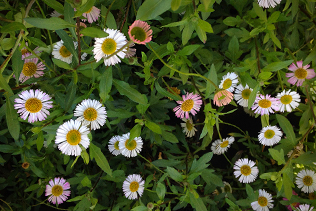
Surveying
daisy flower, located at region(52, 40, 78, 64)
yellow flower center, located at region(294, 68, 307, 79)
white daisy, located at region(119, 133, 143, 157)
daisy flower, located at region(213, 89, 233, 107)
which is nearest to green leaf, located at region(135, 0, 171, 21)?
daisy flower, located at region(213, 89, 233, 107)

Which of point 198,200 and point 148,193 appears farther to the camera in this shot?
point 148,193

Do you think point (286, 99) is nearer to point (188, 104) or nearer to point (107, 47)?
point (188, 104)

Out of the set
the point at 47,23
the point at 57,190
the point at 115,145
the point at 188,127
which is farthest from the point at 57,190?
the point at 47,23

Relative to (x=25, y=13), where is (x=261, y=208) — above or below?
below

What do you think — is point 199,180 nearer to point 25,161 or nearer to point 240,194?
point 240,194

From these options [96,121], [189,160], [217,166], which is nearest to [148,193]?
[189,160]

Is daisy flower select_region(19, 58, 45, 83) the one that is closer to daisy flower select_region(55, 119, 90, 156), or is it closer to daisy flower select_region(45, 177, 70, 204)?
daisy flower select_region(55, 119, 90, 156)

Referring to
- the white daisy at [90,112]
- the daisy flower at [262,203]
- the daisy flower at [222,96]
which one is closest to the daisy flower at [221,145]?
the daisy flower at [262,203]
